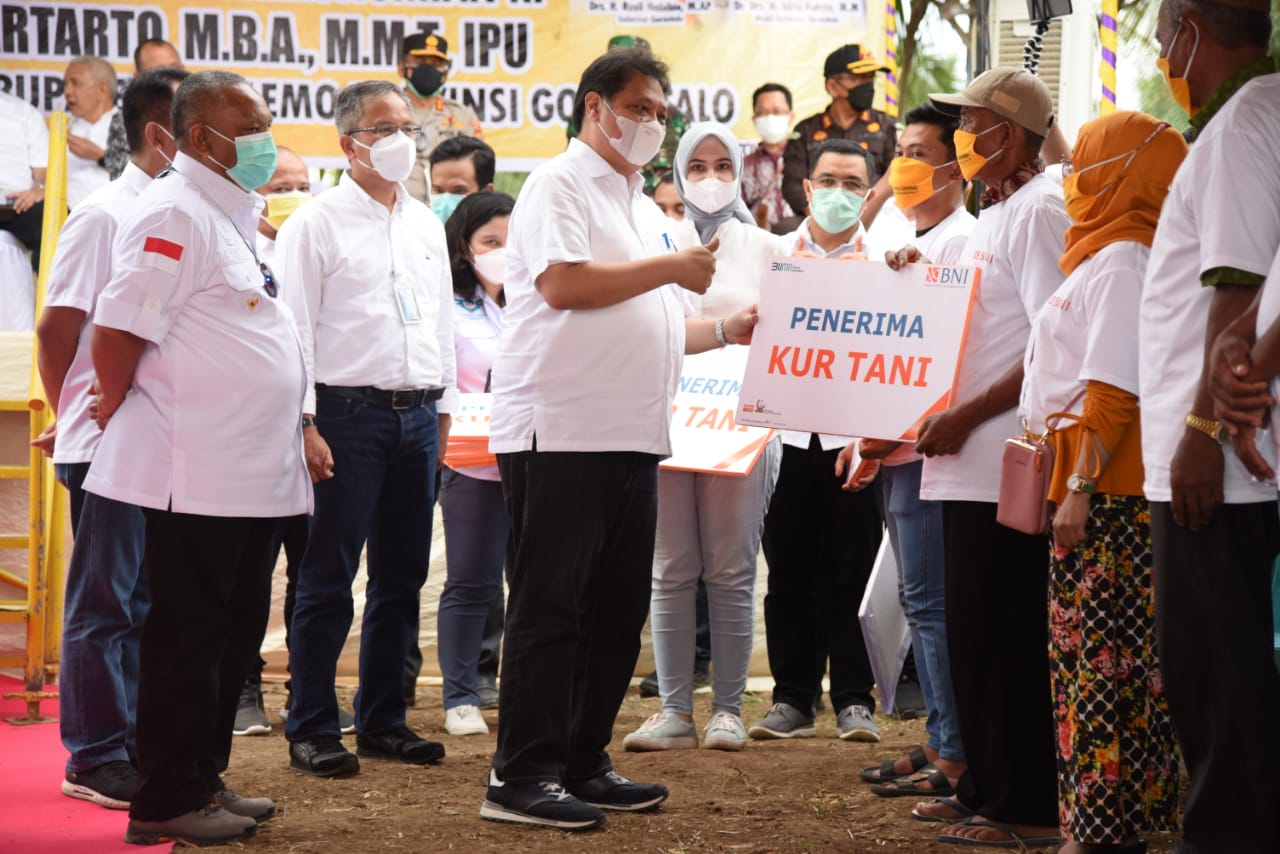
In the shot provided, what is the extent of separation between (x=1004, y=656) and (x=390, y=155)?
2671 mm

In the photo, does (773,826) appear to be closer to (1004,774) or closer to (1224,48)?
(1004,774)

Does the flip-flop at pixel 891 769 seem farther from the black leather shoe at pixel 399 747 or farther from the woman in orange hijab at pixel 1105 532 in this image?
the black leather shoe at pixel 399 747

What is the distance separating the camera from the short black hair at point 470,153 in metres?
6.86

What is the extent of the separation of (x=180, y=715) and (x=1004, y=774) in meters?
2.19

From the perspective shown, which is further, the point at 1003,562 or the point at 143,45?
the point at 143,45

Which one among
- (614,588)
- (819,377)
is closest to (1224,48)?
(819,377)

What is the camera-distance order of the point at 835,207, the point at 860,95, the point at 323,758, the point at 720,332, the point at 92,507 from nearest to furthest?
the point at 92,507 → the point at 720,332 → the point at 323,758 → the point at 835,207 → the point at 860,95

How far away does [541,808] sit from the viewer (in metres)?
4.04

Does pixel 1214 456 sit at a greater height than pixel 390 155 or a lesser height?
lesser

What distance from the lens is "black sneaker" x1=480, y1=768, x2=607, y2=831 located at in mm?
4031

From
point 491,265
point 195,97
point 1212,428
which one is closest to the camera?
point 1212,428

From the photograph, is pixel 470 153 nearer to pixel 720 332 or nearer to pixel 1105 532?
pixel 720 332

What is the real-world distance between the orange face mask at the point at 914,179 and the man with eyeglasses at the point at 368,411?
1687mm

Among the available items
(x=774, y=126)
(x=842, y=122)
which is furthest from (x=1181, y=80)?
(x=774, y=126)
